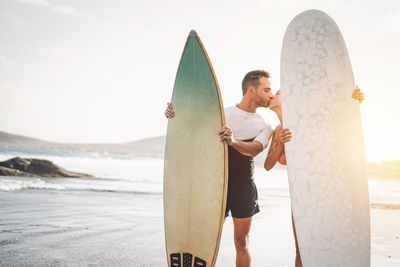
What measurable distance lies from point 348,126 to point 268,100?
25.2 inches

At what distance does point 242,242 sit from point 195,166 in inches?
28.0

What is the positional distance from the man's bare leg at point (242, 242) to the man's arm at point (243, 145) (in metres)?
0.52

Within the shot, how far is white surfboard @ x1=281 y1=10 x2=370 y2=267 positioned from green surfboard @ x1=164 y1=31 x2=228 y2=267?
0.57 meters

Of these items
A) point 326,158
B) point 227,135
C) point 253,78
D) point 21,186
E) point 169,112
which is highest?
point 253,78

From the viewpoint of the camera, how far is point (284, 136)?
260 centimetres

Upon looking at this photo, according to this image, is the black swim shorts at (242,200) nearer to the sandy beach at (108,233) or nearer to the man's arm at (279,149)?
the man's arm at (279,149)

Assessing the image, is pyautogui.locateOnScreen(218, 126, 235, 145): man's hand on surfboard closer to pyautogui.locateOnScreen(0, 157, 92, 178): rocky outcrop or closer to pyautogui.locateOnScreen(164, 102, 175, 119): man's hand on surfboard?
pyautogui.locateOnScreen(164, 102, 175, 119): man's hand on surfboard

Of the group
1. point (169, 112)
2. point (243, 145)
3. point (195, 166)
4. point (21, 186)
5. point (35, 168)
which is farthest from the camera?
point (35, 168)

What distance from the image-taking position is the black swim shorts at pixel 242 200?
260 centimetres

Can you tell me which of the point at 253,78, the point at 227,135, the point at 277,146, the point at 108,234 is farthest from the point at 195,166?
the point at 108,234

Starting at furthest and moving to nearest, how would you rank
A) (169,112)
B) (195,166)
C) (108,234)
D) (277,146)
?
1. (108,234)
2. (169,112)
3. (195,166)
4. (277,146)

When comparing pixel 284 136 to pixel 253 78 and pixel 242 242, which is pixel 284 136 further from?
pixel 242 242

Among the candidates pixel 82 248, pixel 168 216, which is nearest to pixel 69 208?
pixel 82 248

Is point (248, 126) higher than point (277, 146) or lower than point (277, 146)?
higher
